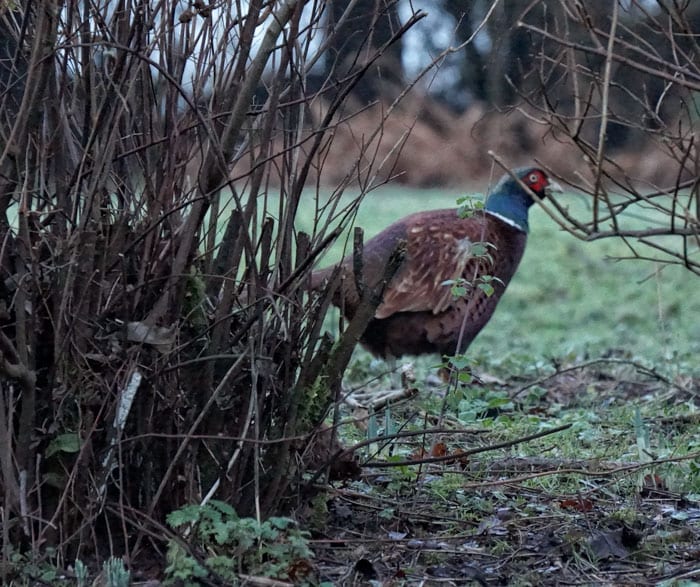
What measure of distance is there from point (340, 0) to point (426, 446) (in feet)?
4.95

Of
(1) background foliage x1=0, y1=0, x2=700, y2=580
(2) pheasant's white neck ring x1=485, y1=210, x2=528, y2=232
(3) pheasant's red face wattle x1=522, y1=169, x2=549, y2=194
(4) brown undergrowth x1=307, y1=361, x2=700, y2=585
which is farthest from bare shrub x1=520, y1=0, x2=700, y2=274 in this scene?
(4) brown undergrowth x1=307, y1=361, x2=700, y2=585

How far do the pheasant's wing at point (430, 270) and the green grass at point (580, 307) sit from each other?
83 centimetres

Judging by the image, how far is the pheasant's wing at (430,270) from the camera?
5.27 meters

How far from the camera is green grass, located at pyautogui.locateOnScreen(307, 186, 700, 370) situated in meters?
6.91

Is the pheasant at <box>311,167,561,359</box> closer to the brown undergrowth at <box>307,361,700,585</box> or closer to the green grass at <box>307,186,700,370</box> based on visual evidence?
the green grass at <box>307,186,700,370</box>

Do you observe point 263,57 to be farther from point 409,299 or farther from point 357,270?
point 409,299

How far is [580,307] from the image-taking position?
909 cm

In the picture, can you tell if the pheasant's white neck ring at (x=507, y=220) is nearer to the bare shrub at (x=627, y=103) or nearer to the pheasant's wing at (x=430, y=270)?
the pheasant's wing at (x=430, y=270)

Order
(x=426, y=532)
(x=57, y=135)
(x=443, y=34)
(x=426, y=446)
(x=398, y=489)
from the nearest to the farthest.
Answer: (x=57, y=135), (x=426, y=532), (x=398, y=489), (x=426, y=446), (x=443, y=34)

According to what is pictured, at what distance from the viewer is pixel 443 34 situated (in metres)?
5.83

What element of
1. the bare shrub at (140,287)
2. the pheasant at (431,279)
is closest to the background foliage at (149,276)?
the bare shrub at (140,287)

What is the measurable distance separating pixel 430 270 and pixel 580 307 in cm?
412

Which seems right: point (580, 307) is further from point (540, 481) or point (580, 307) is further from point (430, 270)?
point (540, 481)

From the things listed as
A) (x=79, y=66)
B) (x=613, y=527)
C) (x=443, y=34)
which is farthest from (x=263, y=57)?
(x=443, y=34)
